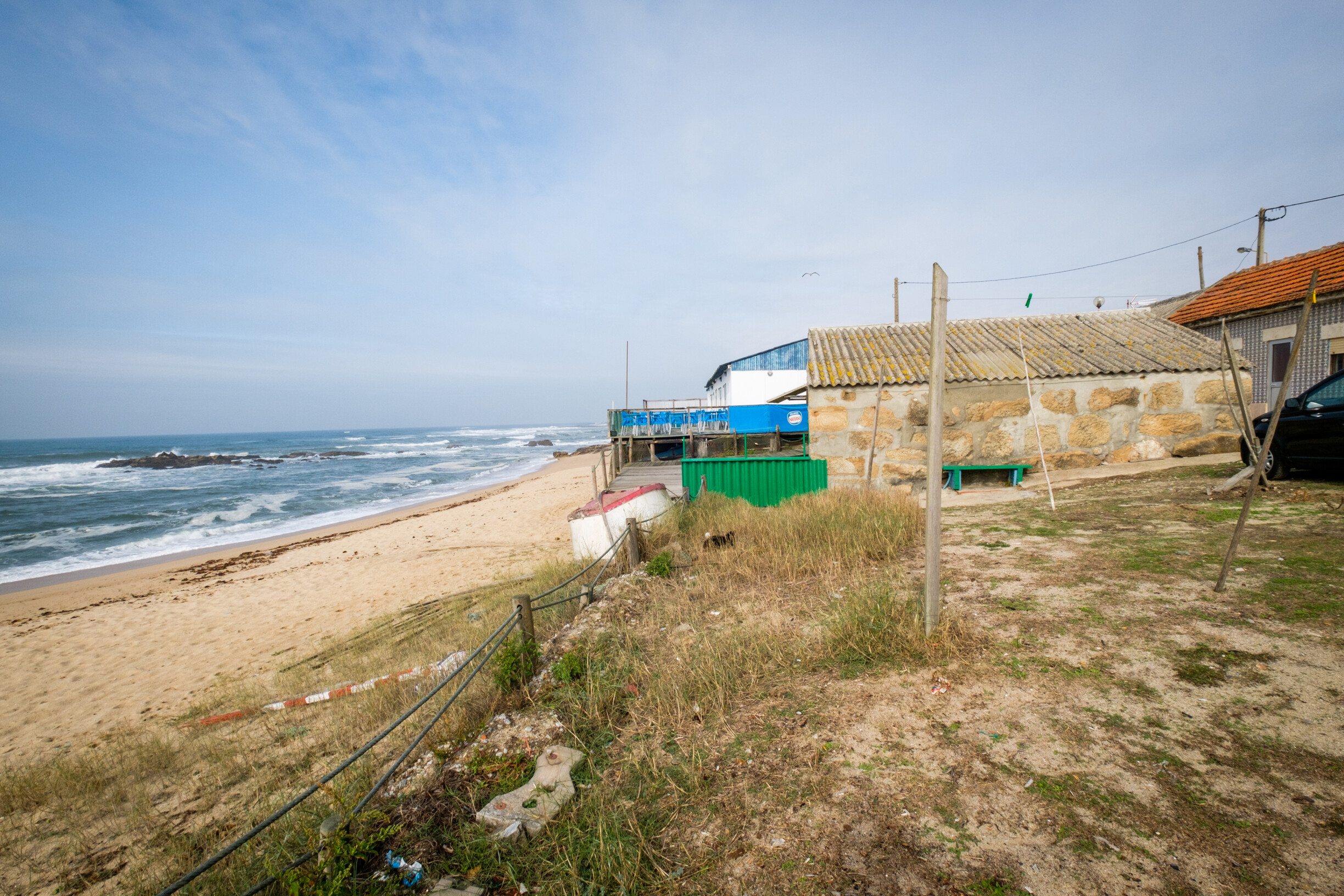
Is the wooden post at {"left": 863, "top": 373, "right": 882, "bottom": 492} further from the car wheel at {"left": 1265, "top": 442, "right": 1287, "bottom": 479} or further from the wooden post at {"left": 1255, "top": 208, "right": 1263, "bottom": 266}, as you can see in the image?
the wooden post at {"left": 1255, "top": 208, "right": 1263, "bottom": 266}

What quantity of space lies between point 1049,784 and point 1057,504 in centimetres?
792

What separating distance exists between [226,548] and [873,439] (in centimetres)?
2123

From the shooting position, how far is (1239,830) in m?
2.42

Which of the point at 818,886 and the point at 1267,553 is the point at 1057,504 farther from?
the point at 818,886

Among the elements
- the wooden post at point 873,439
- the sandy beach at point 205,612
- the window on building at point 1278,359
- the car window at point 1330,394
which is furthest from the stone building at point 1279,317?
the sandy beach at point 205,612

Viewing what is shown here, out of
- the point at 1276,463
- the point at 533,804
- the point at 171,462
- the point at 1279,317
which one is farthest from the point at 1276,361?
the point at 171,462

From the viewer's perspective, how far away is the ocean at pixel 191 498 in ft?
65.8

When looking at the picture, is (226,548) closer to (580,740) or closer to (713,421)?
(713,421)

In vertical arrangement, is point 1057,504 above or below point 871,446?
below

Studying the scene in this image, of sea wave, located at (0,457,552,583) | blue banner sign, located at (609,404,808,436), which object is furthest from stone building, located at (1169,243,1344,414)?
sea wave, located at (0,457,552,583)

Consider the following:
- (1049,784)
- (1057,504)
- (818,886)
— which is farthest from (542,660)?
(1057,504)

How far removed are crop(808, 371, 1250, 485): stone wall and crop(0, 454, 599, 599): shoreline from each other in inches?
710

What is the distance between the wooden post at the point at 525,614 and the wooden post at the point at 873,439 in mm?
8586

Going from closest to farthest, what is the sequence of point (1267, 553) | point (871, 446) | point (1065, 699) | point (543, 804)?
point (543, 804)
point (1065, 699)
point (1267, 553)
point (871, 446)
